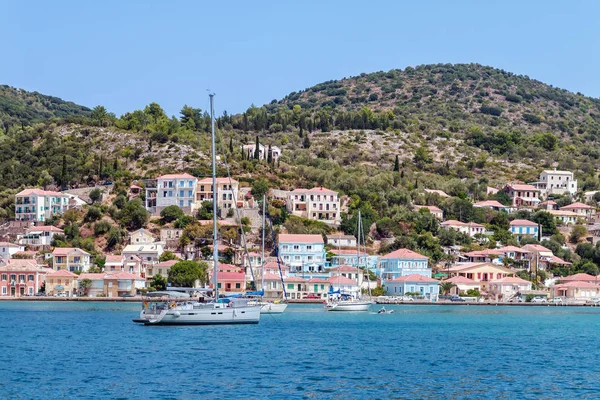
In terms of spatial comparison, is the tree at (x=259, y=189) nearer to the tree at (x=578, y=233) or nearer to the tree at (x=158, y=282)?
the tree at (x=158, y=282)

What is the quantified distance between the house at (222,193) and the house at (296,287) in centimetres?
1567

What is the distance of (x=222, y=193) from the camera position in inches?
4183

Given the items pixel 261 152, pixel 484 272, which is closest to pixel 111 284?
pixel 484 272

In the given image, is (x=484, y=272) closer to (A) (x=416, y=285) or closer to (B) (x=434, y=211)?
(A) (x=416, y=285)

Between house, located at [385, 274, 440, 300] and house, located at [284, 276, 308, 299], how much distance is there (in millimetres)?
8728

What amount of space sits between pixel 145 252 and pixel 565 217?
5542 cm

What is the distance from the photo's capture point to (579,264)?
10212 centimetres

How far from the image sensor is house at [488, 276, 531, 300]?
94.2 metres

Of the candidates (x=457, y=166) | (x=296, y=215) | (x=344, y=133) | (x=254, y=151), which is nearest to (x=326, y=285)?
(x=296, y=215)

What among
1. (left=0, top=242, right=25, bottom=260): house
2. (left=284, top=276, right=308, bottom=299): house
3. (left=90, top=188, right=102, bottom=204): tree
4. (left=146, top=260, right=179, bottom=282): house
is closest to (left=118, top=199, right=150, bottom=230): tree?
(left=90, top=188, right=102, bottom=204): tree

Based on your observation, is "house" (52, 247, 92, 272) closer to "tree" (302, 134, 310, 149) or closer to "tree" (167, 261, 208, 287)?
"tree" (167, 261, 208, 287)

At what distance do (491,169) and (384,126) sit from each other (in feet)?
87.4

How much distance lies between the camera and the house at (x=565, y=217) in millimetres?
118625

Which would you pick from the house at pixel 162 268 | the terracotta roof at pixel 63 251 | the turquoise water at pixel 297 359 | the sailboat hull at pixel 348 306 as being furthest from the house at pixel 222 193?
the turquoise water at pixel 297 359
